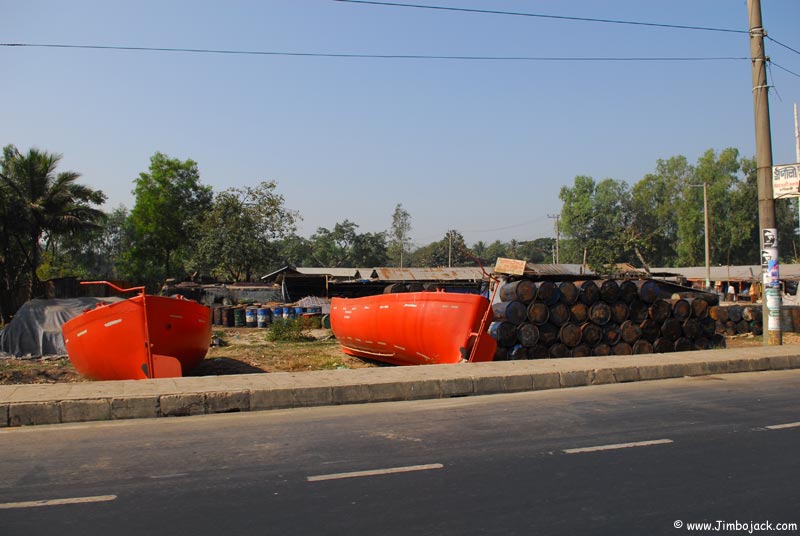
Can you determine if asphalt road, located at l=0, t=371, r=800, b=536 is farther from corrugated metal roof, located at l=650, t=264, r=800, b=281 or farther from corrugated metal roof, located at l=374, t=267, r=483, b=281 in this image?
corrugated metal roof, located at l=650, t=264, r=800, b=281

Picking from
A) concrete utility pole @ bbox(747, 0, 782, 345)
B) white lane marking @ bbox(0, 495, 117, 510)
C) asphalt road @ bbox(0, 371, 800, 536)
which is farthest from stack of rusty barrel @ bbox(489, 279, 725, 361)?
white lane marking @ bbox(0, 495, 117, 510)

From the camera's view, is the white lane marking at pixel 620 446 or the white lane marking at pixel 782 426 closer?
the white lane marking at pixel 620 446

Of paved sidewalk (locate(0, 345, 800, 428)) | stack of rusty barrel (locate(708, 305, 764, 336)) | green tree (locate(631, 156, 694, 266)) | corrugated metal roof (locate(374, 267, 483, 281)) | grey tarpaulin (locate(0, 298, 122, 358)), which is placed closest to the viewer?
paved sidewalk (locate(0, 345, 800, 428))

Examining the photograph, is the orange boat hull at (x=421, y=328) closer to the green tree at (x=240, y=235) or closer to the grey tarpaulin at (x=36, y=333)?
the grey tarpaulin at (x=36, y=333)

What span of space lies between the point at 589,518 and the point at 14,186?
31847mm

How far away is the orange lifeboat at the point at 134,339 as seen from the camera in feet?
35.0

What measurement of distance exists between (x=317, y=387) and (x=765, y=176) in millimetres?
11920

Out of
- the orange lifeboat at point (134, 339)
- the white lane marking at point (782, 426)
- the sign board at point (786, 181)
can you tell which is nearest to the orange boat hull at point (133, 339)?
the orange lifeboat at point (134, 339)

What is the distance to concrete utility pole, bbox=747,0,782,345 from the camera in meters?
14.7

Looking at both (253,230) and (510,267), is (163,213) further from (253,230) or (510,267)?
(510,267)

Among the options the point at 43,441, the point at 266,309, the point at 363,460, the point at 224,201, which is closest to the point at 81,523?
the point at 363,460

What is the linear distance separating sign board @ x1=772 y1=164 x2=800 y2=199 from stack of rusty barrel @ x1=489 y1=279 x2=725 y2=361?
9.77 ft

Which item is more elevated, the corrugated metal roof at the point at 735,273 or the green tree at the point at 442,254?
the green tree at the point at 442,254

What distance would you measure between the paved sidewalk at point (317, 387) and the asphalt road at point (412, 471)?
35 centimetres
